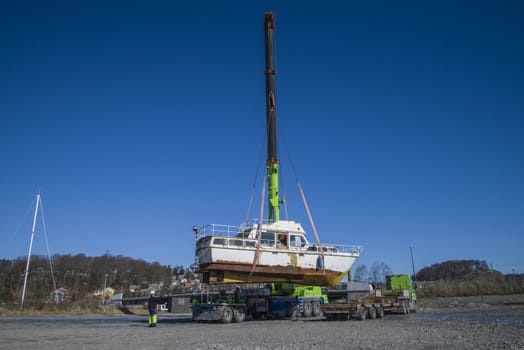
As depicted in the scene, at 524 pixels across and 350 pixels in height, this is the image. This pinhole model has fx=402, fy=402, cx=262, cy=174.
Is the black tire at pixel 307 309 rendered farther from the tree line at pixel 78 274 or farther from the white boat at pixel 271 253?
the tree line at pixel 78 274

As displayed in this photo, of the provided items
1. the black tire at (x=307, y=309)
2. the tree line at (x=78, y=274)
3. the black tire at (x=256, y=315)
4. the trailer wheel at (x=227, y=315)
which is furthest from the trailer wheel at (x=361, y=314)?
the tree line at (x=78, y=274)

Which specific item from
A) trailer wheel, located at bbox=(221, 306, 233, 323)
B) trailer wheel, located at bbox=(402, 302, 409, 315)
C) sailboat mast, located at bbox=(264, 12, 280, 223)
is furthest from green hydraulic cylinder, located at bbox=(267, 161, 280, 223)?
trailer wheel, located at bbox=(402, 302, 409, 315)

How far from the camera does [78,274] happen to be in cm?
9119

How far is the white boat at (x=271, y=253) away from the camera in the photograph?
70.1 feet

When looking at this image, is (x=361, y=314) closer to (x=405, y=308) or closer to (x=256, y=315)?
(x=256, y=315)

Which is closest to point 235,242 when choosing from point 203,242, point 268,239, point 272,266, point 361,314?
point 203,242

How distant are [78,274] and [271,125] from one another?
82484 mm

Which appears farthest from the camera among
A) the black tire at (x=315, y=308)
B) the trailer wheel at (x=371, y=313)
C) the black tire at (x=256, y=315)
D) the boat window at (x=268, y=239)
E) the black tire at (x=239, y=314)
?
the black tire at (x=315, y=308)

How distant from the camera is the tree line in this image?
3046 inches

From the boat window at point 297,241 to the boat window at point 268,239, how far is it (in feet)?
3.84

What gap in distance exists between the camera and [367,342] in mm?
11148

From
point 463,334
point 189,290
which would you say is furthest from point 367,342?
point 189,290

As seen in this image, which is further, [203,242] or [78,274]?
[78,274]

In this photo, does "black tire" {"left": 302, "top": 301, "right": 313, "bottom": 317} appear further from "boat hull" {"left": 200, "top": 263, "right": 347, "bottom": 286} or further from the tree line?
the tree line
